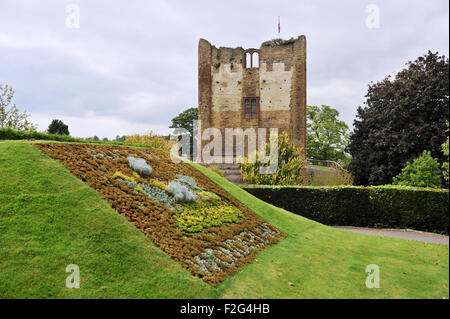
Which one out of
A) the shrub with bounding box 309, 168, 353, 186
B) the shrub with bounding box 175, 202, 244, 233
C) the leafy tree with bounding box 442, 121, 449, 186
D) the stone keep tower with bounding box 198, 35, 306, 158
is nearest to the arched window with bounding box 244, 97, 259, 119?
the stone keep tower with bounding box 198, 35, 306, 158

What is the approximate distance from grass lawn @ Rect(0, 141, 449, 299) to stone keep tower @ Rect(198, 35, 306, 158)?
23083mm

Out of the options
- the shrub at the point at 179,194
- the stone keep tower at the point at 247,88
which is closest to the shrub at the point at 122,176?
the shrub at the point at 179,194

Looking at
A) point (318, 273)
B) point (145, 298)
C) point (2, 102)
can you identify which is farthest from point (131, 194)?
→ point (2, 102)

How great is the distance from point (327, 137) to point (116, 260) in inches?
1653

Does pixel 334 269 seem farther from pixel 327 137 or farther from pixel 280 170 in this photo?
pixel 327 137

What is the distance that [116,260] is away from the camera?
16.8ft

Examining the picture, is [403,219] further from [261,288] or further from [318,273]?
[261,288]

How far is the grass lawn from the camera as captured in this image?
10.8 feet

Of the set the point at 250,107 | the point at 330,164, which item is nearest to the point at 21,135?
the point at 250,107

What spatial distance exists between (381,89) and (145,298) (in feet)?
80.0

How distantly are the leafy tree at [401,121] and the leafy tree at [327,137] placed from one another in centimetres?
1580

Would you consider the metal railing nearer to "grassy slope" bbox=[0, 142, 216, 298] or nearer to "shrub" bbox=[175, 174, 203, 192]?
"shrub" bbox=[175, 174, 203, 192]

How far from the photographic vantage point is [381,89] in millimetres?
23328
